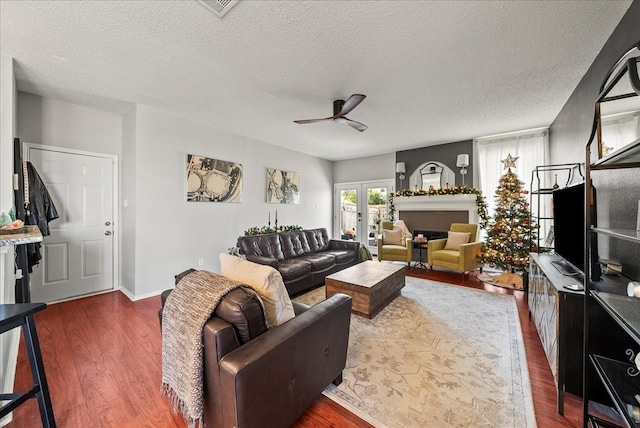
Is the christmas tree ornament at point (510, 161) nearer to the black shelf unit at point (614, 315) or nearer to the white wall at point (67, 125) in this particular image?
the black shelf unit at point (614, 315)

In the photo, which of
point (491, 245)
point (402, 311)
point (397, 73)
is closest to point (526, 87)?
point (397, 73)

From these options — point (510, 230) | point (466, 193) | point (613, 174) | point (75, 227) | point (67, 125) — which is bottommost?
point (510, 230)

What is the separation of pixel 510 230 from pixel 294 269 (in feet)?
12.1

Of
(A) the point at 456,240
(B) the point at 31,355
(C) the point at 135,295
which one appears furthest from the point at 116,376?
(A) the point at 456,240

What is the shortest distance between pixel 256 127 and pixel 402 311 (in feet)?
11.9

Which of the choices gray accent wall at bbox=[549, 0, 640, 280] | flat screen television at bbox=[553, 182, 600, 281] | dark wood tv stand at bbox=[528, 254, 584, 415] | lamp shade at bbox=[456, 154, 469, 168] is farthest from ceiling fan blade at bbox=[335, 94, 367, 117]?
lamp shade at bbox=[456, 154, 469, 168]

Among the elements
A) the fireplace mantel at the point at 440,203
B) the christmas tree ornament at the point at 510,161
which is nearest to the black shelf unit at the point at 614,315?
the fireplace mantel at the point at 440,203

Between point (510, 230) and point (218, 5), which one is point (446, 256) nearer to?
point (510, 230)

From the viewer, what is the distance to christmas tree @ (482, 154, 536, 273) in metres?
4.13

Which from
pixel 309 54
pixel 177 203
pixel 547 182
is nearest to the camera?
pixel 309 54

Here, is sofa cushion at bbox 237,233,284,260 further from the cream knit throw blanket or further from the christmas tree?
the christmas tree

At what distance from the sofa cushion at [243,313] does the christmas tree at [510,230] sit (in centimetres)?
447

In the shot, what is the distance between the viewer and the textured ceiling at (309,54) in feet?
5.95

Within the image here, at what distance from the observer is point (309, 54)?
2289mm
